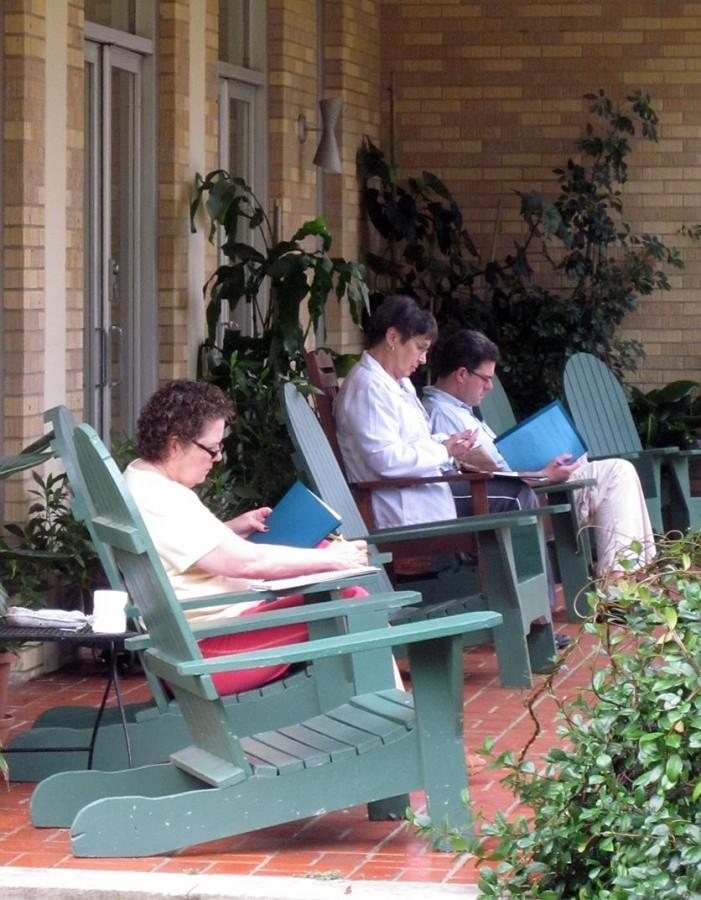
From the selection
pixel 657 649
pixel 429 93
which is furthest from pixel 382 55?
pixel 657 649

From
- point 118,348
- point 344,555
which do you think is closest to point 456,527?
point 344,555

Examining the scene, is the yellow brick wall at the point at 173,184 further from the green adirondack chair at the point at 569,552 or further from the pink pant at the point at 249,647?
the pink pant at the point at 249,647

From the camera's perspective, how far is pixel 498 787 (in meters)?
5.29

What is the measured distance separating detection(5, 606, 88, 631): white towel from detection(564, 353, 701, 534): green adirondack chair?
4.52 meters

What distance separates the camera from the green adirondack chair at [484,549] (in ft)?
22.0

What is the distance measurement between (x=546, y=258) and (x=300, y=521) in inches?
268

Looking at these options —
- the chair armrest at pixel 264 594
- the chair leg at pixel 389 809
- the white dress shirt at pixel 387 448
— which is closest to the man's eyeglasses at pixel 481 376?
the white dress shirt at pixel 387 448

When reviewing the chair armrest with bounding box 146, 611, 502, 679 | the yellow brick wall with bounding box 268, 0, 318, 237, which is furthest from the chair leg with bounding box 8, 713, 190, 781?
the yellow brick wall with bounding box 268, 0, 318, 237

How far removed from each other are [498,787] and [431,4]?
25.2 ft

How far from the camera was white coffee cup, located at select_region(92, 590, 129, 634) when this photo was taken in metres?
5.04

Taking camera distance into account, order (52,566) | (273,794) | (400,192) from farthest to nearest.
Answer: (400,192) < (52,566) < (273,794)

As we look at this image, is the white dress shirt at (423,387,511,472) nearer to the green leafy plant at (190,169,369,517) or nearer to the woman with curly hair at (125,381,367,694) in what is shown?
the green leafy plant at (190,169,369,517)

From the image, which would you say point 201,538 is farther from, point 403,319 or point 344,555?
point 403,319

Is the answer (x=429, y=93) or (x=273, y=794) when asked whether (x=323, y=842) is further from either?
(x=429, y=93)
